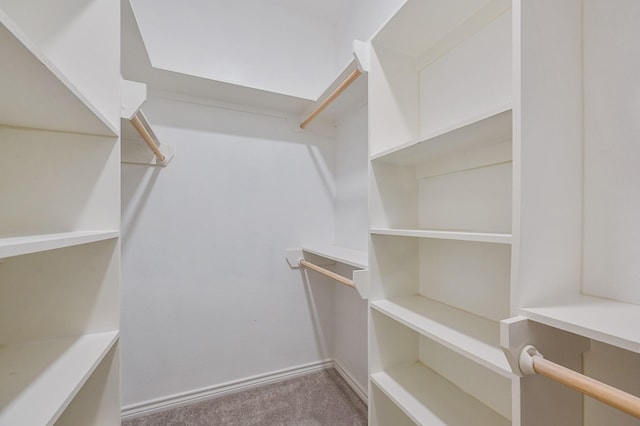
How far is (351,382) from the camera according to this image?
1.70m

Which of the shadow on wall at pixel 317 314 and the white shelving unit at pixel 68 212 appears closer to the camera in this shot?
the white shelving unit at pixel 68 212

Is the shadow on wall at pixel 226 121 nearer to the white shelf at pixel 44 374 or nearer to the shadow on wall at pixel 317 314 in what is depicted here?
the shadow on wall at pixel 317 314

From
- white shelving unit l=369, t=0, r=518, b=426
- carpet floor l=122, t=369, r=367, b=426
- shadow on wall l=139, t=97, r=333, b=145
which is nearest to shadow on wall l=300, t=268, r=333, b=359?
carpet floor l=122, t=369, r=367, b=426

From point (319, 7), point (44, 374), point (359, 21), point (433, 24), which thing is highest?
point (319, 7)

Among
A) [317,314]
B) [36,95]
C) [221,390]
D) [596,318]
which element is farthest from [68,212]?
[317,314]

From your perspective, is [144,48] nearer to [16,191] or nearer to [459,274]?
[16,191]

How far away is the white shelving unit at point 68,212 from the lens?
26.4 inches

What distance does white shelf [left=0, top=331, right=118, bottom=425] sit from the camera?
50 cm

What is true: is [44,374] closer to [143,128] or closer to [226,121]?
[143,128]

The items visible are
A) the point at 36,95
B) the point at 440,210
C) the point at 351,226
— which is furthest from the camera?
the point at 351,226

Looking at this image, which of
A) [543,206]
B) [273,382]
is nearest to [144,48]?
[543,206]

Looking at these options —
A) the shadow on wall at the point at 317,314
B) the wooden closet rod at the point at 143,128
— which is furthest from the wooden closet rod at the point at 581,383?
the shadow on wall at the point at 317,314

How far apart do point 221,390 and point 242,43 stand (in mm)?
2264

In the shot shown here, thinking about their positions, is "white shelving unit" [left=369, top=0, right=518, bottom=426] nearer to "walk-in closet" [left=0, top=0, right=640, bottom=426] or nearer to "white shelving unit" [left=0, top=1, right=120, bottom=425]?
"walk-in closet" [left=0, top=0, right=640, bottom=426]
